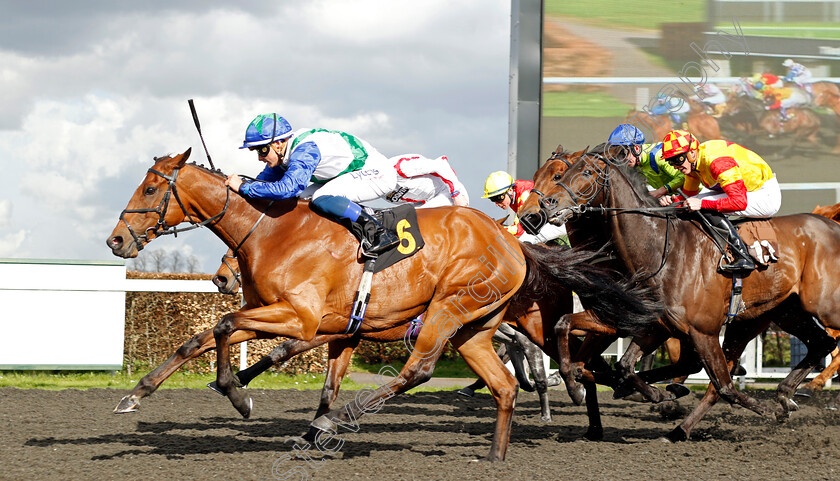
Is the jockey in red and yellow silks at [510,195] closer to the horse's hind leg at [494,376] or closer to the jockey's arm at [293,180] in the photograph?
the horse's hind leg at [494,376]

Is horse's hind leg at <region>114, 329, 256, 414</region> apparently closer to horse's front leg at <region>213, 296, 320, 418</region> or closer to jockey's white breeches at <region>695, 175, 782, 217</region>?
horse's front leg at <region>213, 296, 320, 418</region>

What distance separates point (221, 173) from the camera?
4.58m

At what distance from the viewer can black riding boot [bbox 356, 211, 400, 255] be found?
14.3 feet

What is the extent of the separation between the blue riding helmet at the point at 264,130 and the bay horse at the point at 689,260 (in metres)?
1.44

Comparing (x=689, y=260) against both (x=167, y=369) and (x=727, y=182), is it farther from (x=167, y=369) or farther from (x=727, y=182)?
(x=167, y=369)

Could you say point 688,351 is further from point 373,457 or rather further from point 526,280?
point 373,457

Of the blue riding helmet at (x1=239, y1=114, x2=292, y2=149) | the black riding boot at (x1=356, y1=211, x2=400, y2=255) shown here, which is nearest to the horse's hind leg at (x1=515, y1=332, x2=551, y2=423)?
the black riding boot at (x1=356, y1=211, x2=400, y2=255)

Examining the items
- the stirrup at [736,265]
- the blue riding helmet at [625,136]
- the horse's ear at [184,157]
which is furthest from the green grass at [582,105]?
the horse's ear at [184,157]

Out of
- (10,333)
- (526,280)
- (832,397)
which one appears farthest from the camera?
(10,333)

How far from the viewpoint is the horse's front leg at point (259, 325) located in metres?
4.09

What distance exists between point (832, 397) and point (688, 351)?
2480 millimetres

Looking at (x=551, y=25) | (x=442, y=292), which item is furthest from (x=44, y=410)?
(x=551, y=25)

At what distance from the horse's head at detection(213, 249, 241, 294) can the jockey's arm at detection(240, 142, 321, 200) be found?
1.95 m

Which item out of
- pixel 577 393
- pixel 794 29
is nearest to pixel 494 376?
pixel 577 393
